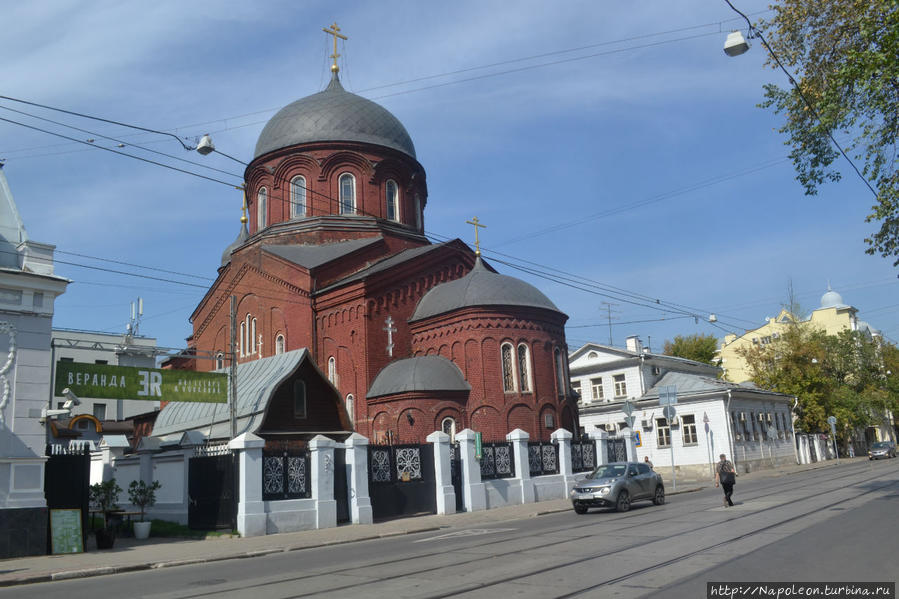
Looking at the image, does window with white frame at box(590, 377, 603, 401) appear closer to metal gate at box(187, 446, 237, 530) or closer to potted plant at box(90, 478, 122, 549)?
metal gate at box(187, 446, 237, 530)

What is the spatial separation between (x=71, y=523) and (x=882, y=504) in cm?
1627

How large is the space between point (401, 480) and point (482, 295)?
10.0m

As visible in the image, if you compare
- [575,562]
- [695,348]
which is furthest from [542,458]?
[695,348]

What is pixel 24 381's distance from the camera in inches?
550

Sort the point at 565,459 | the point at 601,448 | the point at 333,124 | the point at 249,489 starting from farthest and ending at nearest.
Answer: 1. the point at 333,124
2. the point at 601,448
3. the point at 565,459
4. the point at 249,489

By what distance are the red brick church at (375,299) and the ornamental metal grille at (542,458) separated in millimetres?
Result: 3009

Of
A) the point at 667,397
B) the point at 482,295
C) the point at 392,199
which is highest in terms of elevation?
the point at 392,199

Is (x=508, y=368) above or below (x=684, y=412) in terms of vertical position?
above

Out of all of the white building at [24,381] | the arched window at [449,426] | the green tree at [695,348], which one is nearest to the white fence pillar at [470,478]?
the arched window at [449,426]

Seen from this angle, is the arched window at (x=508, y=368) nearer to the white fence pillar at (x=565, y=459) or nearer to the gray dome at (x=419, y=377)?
the gray dome at (x=419, y=377)

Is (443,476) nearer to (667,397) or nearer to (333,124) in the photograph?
(667,397)

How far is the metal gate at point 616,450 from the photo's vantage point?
26688 millimetres

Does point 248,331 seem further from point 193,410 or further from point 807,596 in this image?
point 807,596

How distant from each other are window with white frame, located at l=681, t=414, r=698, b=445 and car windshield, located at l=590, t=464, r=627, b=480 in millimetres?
19104
